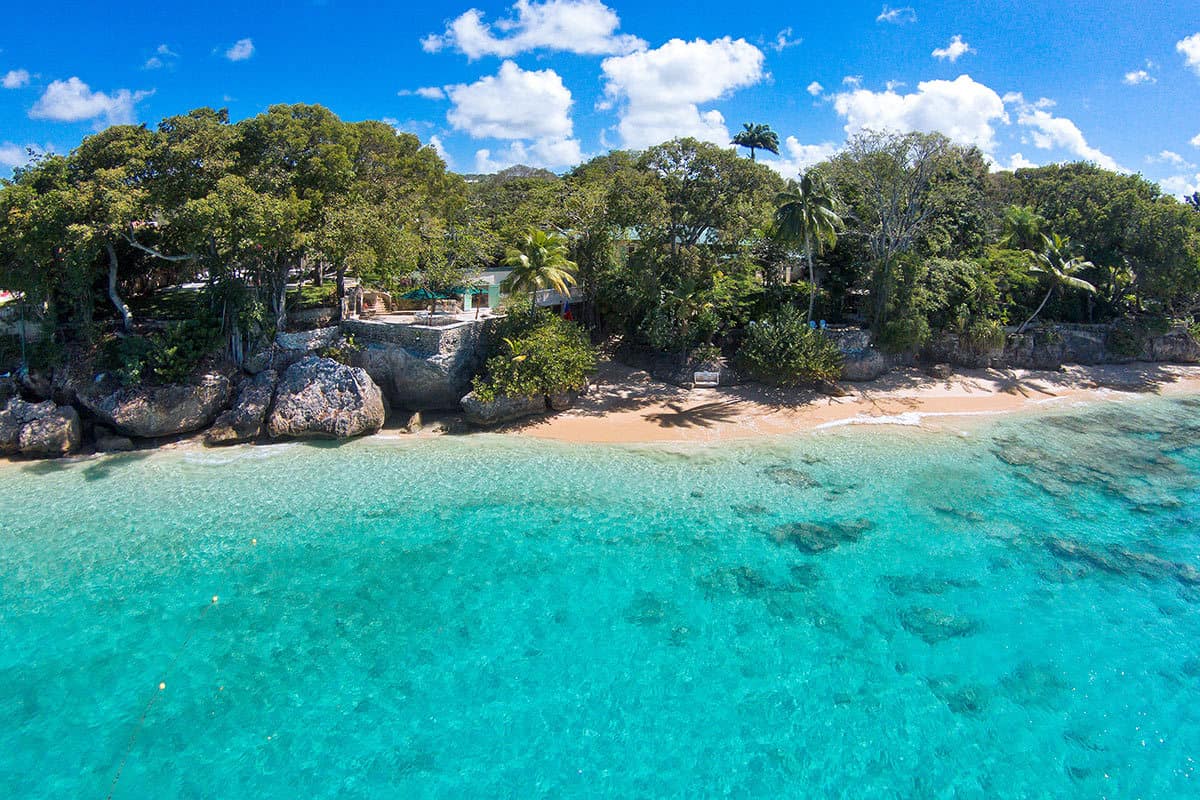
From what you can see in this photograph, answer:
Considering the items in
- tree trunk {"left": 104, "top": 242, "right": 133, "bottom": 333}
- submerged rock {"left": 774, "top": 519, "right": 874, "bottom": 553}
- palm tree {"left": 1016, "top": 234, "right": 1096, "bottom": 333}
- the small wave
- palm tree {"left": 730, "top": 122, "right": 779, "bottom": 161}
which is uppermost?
palm tree {"left": 730, "top": 122, "right": 779, "bottom": 161}

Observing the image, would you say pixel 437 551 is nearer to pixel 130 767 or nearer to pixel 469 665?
pixel 469 665

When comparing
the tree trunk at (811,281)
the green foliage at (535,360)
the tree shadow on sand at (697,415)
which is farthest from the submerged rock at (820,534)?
the tree trunk at (811,281)

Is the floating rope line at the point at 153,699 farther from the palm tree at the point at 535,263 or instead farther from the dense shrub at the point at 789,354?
the dense shrub at the point at 789,354

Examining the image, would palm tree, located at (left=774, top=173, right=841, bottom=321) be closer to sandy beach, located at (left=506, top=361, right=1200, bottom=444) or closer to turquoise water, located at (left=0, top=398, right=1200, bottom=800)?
sandy beach, located at (left=506, top=361, right=1200, bottom=444)

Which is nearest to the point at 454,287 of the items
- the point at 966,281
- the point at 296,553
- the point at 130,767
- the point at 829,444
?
the point at 296,553

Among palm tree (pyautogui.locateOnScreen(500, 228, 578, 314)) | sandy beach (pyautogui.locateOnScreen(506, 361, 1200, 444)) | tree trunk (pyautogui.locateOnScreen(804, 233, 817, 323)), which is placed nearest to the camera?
sandy beach (pyautogui.locateOnScreen(506, 361, 1200, 444))

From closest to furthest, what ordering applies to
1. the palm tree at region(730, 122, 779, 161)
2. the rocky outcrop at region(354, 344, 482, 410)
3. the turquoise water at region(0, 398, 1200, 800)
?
the turquoise water at region(0, 398, 1200, 800) → the rocky outcrop at region(354, 344, 482, 410) → the palm tree at region(730, 122, 779, 161)

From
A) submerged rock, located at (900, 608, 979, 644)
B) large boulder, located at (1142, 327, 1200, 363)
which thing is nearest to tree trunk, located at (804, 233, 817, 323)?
submerged rock, located at (900, 608, 979, 644)

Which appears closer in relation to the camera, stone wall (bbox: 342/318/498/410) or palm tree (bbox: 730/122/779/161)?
stone wall (bbox: 342/318/498/410)
